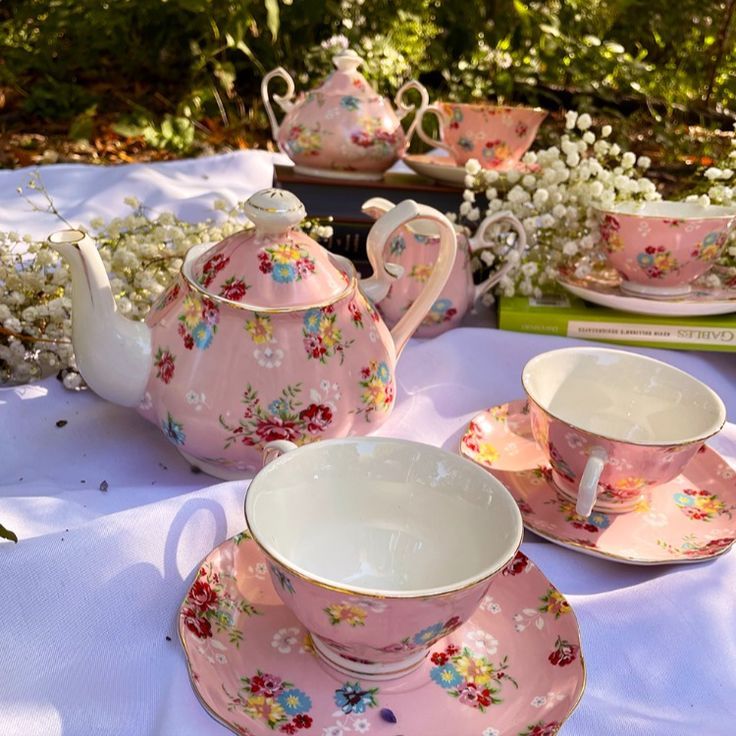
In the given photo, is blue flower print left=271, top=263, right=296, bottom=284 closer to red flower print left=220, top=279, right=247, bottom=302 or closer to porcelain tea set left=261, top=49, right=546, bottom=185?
red flower print left=220, top=279, right=247, bottom=302

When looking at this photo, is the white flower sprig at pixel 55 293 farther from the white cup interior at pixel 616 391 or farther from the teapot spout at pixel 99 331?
the white cup interior at pixel 616 391

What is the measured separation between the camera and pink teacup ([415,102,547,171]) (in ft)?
4.53

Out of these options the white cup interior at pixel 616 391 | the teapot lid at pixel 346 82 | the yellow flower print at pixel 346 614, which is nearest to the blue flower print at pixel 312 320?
the white cup interior at pixel 616 391

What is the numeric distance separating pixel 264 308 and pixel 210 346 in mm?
58

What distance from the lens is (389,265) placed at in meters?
0.86

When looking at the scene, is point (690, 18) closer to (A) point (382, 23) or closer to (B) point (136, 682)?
(A) point (382, 23)

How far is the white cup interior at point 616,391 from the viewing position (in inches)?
32.6

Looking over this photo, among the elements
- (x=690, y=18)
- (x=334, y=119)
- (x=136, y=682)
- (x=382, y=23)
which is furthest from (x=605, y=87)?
(x=136, y=682)

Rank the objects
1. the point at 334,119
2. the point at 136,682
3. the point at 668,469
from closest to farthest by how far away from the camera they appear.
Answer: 1. the point at 136,682
2. the point at 668,469
3. the point at 334,119

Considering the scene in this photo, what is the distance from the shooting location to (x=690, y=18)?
262 cm

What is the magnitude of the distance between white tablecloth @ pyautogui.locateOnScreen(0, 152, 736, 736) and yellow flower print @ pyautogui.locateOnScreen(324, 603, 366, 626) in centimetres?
9

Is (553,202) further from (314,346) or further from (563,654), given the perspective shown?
(563,654)

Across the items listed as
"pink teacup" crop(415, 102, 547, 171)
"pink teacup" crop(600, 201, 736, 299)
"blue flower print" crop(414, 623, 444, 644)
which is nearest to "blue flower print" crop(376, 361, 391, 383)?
"blue flower print" crop(414, 623, 444, 644)

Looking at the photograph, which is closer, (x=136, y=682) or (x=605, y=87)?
(x=136, y=682)
